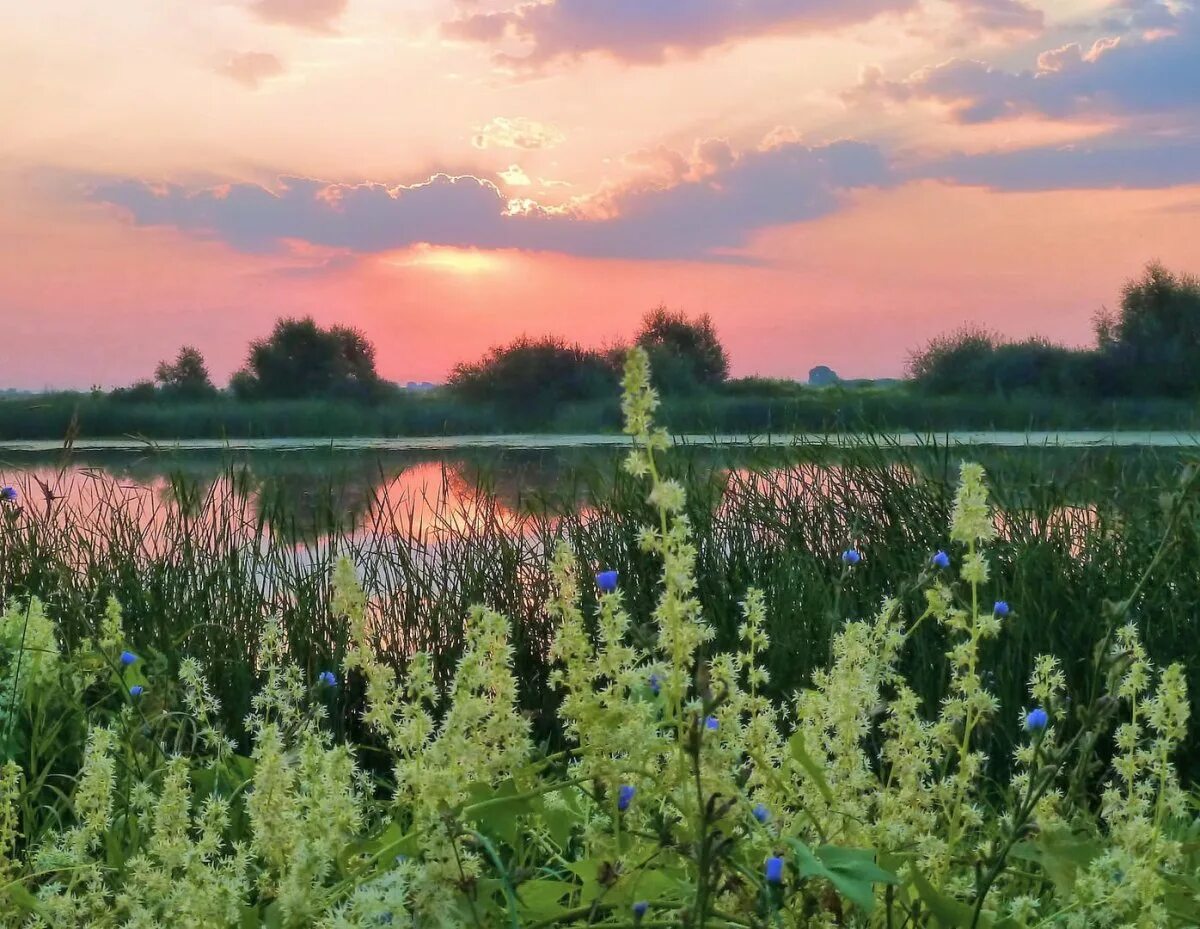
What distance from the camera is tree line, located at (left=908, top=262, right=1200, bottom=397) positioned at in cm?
3653

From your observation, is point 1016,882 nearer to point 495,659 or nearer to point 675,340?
point 495,659

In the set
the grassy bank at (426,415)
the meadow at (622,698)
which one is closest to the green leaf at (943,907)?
the meadow at (622,698)

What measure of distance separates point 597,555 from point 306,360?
4019cm

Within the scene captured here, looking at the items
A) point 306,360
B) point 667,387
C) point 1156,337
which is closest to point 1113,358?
point 1156,337

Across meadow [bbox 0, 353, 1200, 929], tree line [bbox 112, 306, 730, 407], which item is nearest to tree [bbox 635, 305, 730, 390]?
tree line [bbox 112, 306, 730, 407]

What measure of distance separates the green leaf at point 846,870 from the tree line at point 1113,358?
38.1 meters

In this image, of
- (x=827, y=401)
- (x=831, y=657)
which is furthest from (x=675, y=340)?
(x=831, y=657)

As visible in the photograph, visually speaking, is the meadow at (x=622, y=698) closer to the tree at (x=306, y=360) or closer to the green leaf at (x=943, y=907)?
the green leaf at (x=943, y=907)

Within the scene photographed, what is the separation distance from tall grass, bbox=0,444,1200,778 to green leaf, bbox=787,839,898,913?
11.6 feet

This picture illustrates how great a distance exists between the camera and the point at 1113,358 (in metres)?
36.8

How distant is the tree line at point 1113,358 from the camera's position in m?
36.5

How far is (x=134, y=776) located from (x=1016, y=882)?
Result: 2.25m

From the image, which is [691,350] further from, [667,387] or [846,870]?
[846,870]

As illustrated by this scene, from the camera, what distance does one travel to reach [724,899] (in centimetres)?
161
